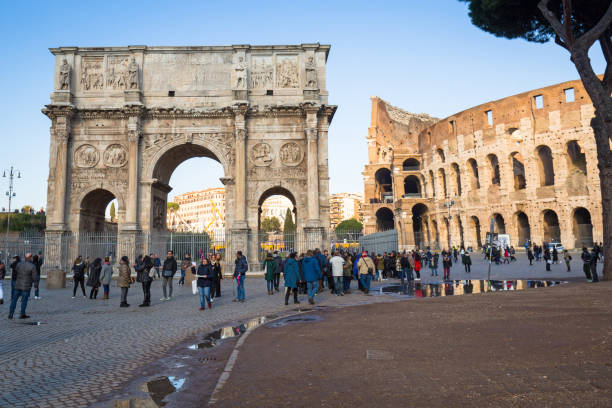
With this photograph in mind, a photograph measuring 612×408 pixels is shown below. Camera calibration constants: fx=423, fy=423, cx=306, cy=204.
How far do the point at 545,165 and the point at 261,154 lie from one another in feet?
94.7

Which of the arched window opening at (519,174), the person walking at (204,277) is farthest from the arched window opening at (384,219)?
the person walking at (204,277)

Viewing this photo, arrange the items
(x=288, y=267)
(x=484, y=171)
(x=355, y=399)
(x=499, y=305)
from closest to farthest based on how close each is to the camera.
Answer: (x=355, y=399) < (x=499, y=305) < (x=288, y=267) < (x=484, y=171)

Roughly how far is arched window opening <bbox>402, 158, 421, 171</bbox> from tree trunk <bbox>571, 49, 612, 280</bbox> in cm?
3642

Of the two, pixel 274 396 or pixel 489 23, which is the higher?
pixel 489 23

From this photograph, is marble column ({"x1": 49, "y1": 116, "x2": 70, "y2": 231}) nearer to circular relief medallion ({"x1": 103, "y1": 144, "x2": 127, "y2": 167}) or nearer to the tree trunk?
circular relief medallion ({"x1": 103, "y1": 144, "x2": 127, "y2": 167})

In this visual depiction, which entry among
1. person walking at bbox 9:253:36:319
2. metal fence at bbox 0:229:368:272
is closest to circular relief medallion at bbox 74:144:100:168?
metal fence at bbox 0:229:368:272

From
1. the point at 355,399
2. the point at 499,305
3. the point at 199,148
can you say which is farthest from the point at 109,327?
the point at 199,148

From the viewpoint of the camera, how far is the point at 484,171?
38469 millimetres

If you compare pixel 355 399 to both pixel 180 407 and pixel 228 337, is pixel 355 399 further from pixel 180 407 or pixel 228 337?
pixel 228 337

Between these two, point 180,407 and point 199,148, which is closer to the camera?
point 180,407

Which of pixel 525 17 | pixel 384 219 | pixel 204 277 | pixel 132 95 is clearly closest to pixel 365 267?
pixel 204 277

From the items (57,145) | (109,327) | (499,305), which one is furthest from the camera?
(57,145)

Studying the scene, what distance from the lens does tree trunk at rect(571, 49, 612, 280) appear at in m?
11.9

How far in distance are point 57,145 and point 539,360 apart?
69.4 ft
